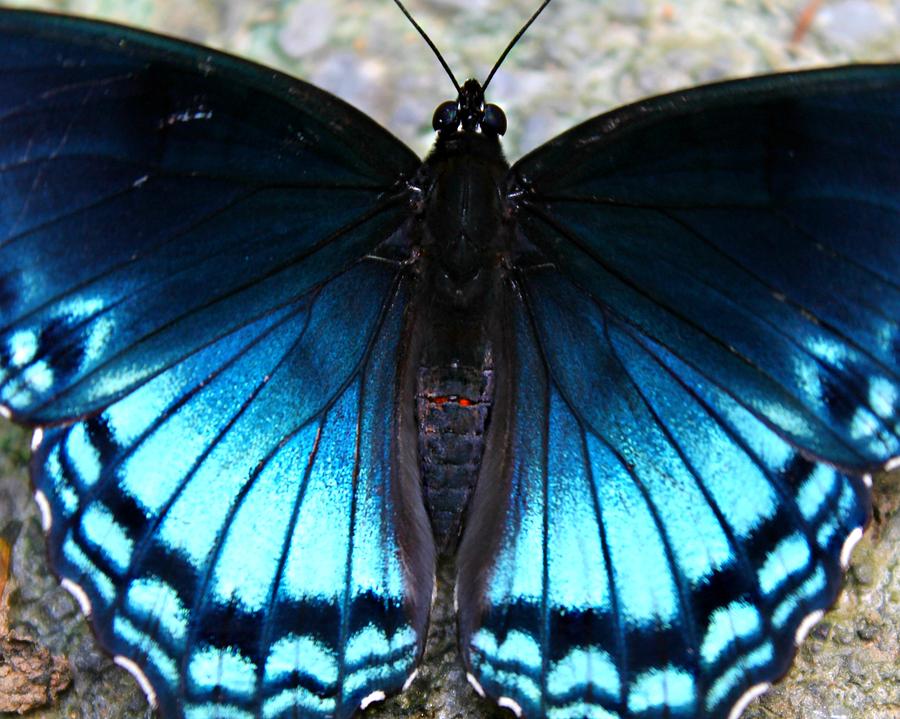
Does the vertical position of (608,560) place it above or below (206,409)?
below

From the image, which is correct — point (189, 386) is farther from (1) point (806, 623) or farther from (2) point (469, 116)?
(1) point (806, 623)

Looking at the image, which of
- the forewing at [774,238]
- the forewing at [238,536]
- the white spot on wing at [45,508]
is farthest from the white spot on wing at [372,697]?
the forewing at [774,238]

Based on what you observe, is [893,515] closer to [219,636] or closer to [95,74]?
[219,636]

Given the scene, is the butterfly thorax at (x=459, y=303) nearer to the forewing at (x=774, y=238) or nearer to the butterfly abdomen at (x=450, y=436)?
the butterfly abdomen at (x=450, y=436)

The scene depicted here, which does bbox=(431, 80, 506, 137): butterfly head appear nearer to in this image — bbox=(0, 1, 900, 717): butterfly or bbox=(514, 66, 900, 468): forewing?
bbox=(0, 1, 900, 717): butterfly

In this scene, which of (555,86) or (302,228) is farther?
(555,86)

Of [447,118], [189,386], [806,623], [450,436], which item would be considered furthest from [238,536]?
[806,623]

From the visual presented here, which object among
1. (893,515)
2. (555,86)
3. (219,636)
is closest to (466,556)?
(219,636)
